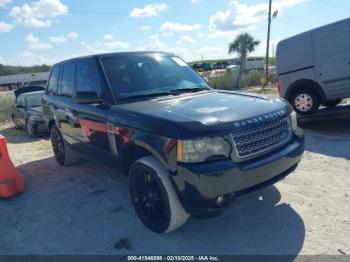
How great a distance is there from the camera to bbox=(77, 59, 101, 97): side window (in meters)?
3.96

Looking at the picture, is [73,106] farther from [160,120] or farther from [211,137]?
[211,137]

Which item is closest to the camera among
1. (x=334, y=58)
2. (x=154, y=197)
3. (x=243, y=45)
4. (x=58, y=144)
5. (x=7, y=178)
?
(x=154, y=197)

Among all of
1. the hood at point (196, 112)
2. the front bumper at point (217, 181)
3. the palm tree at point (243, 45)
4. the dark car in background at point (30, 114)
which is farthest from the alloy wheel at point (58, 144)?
the palm tree at point (243, 45)

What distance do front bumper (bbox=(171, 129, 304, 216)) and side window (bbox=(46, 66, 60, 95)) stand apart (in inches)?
149

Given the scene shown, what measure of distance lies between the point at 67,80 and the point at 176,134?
3092mm

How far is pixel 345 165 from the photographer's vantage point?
15.6ft

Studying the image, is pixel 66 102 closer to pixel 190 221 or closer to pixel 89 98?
pixel 89 98

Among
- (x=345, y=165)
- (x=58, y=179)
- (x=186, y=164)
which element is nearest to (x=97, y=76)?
(x=186, y=164)

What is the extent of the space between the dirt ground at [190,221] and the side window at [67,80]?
4.85 ft

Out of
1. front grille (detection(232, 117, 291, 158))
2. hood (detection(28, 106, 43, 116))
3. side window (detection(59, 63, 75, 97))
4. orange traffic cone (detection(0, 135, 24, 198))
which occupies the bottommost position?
orange traffic cone (detection(0, 135, 24, 198))

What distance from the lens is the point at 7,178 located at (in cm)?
473

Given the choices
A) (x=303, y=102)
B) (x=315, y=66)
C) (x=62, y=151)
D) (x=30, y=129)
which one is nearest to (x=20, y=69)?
(x=30, y=129)

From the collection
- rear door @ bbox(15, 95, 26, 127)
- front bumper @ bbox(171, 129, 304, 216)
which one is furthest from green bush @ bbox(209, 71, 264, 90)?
front bumper @ bbox(171, 129, 304, 216)

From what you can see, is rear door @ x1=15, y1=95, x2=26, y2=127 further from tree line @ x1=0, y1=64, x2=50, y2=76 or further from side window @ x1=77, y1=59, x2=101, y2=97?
tree line @ x1=0, y1=64, x2=50, y2=76
